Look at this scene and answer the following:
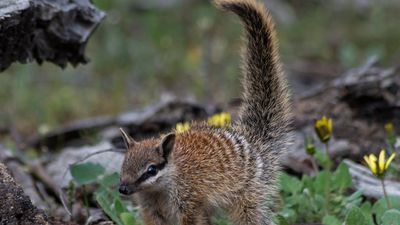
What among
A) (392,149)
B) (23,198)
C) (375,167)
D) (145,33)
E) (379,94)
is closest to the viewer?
(23,198)

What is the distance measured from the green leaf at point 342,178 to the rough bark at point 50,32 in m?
1.80

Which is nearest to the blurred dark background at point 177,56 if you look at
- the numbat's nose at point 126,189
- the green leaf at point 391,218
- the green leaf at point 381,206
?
the green leaf at point 381,206

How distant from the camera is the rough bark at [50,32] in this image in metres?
5.15

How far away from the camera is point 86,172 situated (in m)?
5.50

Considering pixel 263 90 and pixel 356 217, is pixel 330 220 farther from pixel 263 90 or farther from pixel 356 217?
pixel 263 90

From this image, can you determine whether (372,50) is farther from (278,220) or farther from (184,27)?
(278,220)

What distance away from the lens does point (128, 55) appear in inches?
428

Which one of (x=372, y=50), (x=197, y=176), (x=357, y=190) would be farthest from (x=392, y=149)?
(x=372, y=50)

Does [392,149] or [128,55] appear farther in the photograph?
[128,55]

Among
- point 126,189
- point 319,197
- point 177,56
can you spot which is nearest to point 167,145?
point 126,189

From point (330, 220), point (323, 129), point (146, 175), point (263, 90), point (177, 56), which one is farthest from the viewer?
point (177, 56)

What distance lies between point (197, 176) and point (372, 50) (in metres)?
6.78

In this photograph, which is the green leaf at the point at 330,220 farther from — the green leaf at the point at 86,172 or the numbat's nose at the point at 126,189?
the green leaf at the point at 86,172

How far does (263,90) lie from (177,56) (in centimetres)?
587
